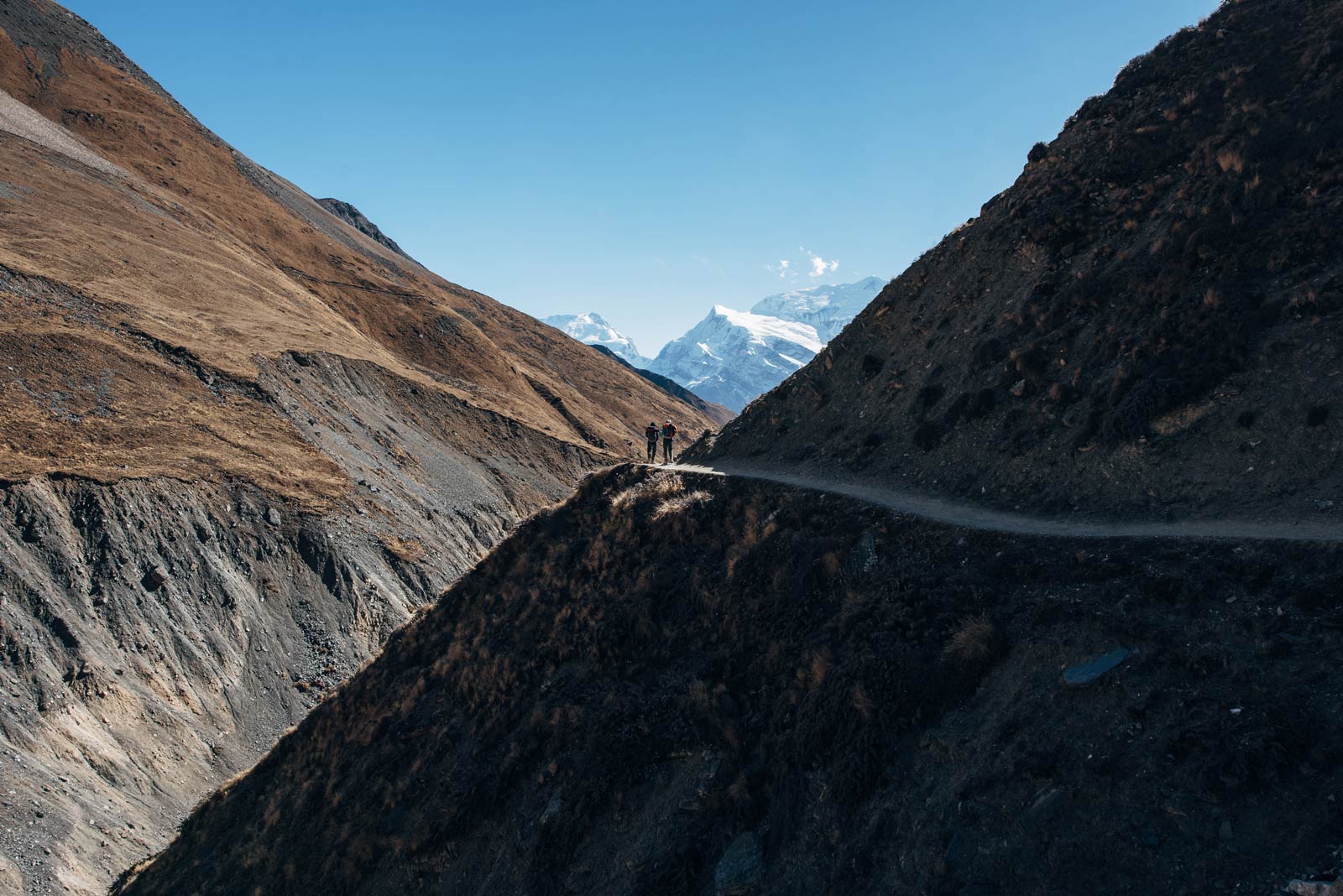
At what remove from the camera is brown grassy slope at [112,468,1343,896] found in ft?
25.8

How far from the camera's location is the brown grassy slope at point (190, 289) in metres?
38.8

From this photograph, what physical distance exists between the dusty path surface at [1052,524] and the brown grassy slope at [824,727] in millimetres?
552

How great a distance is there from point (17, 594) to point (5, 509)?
3753 mm

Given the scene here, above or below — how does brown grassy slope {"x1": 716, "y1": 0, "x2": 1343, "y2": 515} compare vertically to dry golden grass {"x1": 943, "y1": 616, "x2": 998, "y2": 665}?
above

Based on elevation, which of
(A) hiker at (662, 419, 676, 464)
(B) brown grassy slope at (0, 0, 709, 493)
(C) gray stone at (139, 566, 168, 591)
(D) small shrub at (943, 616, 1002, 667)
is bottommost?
(D) small shrub at (943, 616, 1002, 667)

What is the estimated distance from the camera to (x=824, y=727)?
11250 mm

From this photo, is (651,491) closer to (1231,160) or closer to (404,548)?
(1231,160)

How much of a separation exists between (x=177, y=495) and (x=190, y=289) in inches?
1235

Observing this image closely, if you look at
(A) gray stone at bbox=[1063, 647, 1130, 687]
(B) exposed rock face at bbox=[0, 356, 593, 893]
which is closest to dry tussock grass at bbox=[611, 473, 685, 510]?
(A) gray stone at bbox=[1063, 647, 1130, 687]

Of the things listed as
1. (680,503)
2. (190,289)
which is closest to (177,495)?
(680,503)

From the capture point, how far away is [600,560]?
20.2m

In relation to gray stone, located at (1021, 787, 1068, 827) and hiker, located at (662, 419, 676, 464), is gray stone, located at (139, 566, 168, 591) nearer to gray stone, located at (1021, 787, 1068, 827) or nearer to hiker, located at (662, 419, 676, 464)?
hiker, located at (662, 419, 676, 464)

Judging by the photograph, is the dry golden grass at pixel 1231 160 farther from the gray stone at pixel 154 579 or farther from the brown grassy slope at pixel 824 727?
the gray stone at pixel 154 579

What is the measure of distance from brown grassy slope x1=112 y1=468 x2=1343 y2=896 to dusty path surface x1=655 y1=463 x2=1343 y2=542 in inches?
21.7
